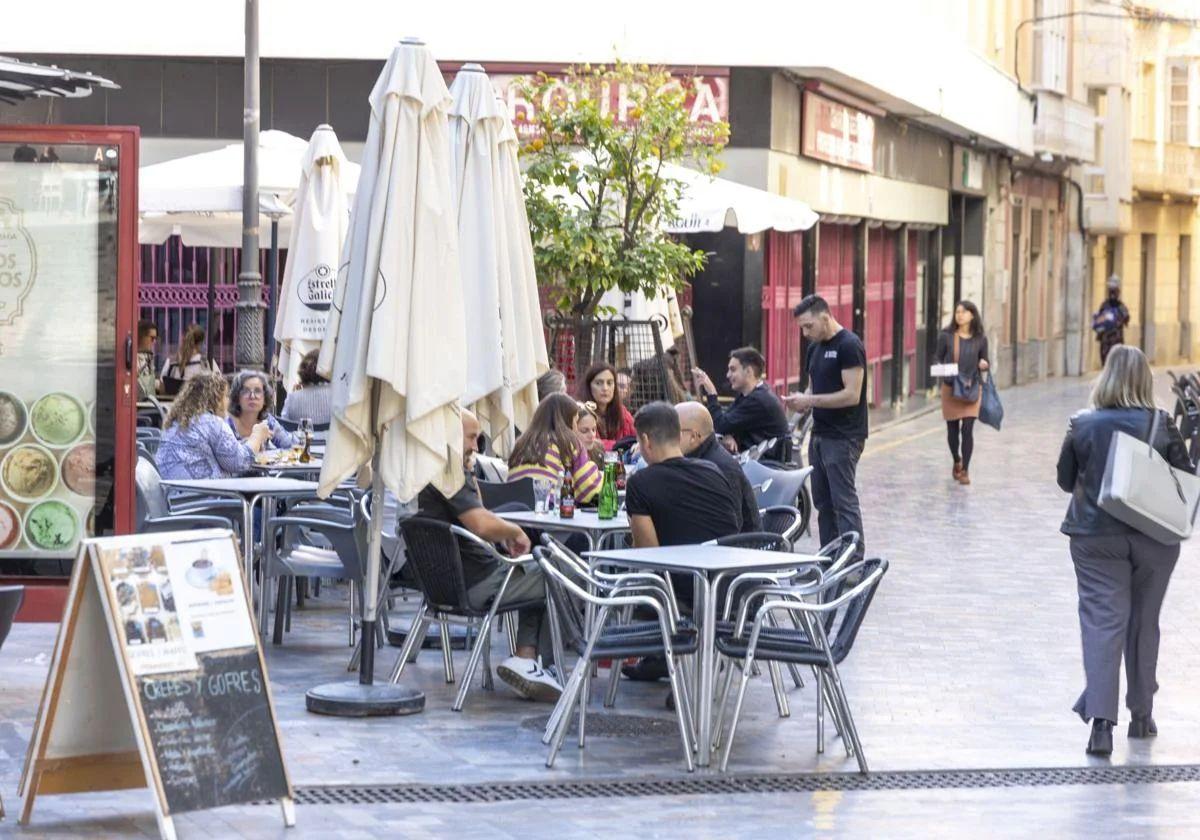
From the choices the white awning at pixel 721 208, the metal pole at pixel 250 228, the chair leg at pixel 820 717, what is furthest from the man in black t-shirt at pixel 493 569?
the white awning at pixel 721 208

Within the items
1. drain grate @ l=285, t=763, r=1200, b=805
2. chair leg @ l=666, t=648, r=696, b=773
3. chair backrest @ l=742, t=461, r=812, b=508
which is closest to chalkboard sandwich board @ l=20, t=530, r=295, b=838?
drain grate @ l=285, t=763, r=1200, b=805

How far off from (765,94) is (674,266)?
271 inches

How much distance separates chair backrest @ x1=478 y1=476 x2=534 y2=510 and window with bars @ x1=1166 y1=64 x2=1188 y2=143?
49509 mm

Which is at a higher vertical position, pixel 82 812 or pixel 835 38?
pixel 835 38

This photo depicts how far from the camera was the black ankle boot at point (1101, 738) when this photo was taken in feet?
29.6

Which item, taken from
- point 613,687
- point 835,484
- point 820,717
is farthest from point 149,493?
point 835,484

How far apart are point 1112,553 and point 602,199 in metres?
7.50

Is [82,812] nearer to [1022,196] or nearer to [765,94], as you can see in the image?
[765,94]

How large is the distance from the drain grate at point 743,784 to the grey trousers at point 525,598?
5.88 ft

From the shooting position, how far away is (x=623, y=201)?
53.3 ft

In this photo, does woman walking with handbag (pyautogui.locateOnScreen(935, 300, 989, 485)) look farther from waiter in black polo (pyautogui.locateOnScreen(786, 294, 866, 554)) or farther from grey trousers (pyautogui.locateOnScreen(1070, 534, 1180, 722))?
grey trousers (pyautogui.locateOnScreen(1070, 534, 1180, 722))

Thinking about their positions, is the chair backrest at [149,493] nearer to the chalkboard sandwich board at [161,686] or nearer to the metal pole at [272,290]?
the chalkboard sandwich board at [161,686]

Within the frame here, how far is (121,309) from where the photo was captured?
10.2m

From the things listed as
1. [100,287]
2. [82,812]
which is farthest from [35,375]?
[82,812]
